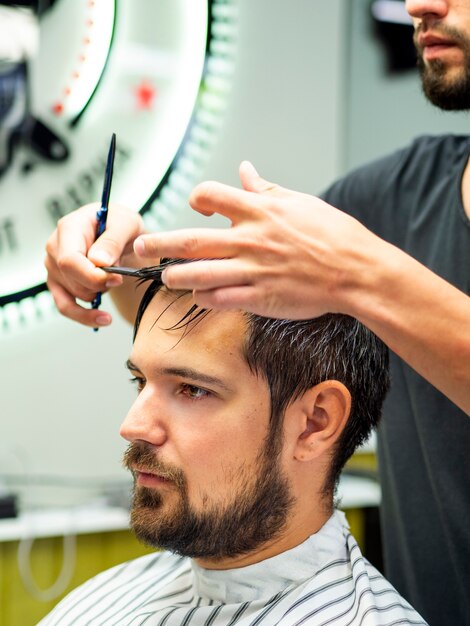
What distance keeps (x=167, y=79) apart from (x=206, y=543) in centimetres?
187

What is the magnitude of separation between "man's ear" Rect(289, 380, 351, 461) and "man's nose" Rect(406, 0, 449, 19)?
81 cm

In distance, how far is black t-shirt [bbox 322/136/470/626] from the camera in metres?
1.82

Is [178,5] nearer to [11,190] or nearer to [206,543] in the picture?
[11,190]

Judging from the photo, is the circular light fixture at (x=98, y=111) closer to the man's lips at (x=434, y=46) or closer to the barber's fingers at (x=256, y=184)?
the man's lips at (x=434, y=46)

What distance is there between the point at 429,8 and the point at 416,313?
901 mm

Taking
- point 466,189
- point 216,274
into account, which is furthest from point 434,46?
point 216,274

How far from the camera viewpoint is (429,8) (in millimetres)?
1775

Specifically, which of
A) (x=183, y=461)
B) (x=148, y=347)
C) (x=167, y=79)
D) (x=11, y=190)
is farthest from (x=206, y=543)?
(x=167, y=79)

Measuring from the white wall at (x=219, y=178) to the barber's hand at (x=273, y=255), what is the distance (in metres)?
1.71

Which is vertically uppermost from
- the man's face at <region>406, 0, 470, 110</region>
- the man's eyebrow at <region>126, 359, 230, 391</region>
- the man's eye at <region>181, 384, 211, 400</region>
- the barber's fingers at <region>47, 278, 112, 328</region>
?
the man's face at <region>406, 0, 470, 110</region>

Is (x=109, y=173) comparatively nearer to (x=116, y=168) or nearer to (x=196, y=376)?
(x=196, y=376)

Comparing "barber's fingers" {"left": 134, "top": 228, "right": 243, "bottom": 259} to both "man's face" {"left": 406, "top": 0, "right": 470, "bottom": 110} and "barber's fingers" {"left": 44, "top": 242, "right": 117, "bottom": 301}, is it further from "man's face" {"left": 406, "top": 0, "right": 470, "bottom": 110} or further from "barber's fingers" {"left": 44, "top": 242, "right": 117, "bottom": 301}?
"man's face" {"left": 406, "top": 0, "right": 470, "bottom": 110}

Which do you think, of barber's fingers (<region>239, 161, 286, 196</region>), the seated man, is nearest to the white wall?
the seated man

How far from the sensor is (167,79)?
292cm
